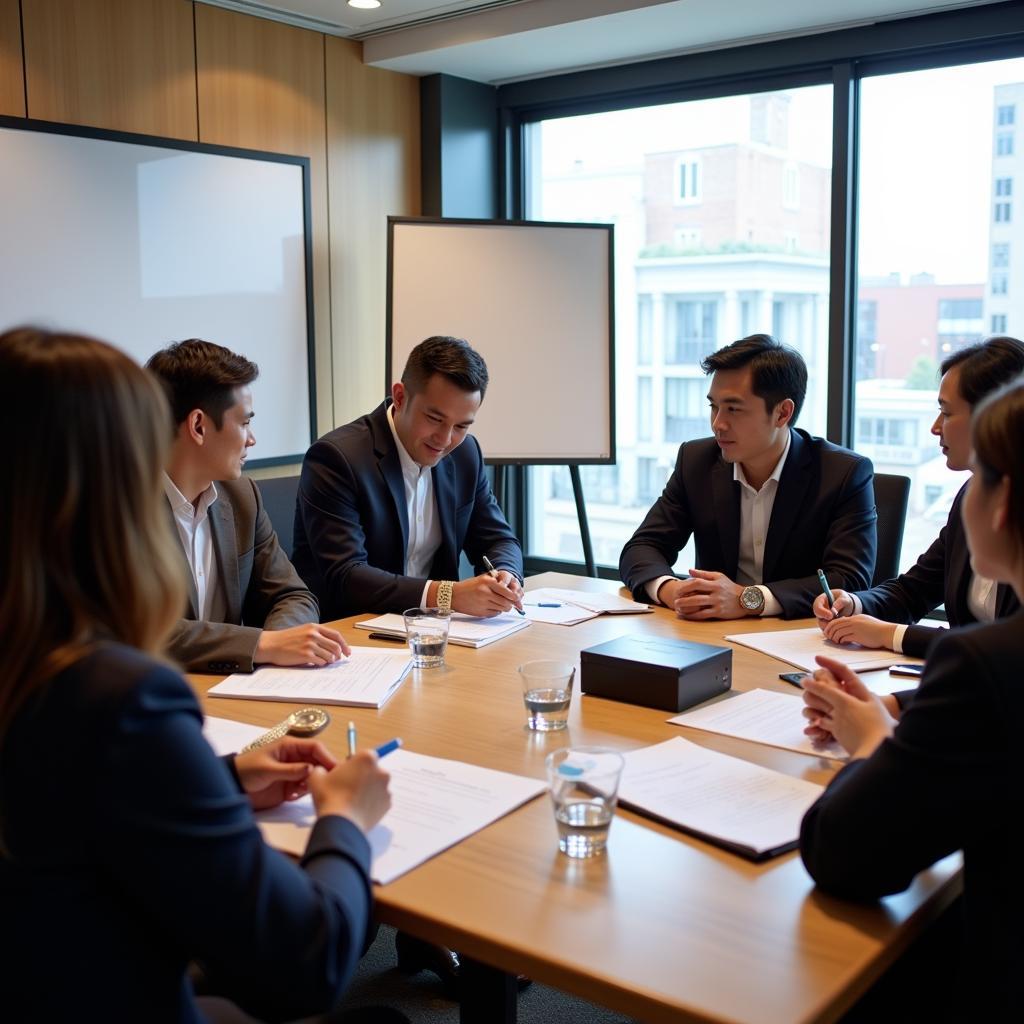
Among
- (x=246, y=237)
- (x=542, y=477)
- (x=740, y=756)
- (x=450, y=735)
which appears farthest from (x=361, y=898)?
(x=542, y=477)

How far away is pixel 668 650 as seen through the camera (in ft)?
6.50

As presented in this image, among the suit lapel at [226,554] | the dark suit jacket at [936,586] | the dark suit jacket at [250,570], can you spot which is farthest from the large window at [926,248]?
the suit lapel at [226,554]

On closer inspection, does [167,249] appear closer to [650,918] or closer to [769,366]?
[769,366]

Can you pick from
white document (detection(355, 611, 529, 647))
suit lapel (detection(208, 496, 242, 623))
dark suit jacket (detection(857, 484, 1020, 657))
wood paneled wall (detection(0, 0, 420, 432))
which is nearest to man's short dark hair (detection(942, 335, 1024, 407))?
dark suit jacket (detection(857, 484, 1020, 657))

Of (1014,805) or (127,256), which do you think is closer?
(1014,805)

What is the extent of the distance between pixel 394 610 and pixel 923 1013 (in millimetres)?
1574

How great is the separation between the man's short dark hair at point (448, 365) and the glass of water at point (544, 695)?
127 centimetres

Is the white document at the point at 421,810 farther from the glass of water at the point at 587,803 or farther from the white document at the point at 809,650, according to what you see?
the white document at the point at 809,650

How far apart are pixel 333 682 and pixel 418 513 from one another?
3.92ft

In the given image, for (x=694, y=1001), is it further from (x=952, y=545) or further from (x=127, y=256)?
(x=127, y=256)

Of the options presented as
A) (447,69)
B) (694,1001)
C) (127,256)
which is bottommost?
(694,1001)

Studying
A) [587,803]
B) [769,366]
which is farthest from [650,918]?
[769,366]

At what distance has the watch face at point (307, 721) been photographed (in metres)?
1.72

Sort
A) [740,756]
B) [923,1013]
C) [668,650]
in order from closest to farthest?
[923,1013]
[740,756]
[668,650]
